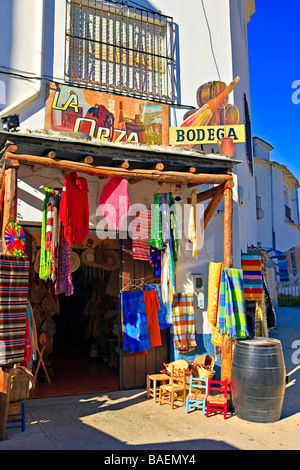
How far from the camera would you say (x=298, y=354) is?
11.6 metres

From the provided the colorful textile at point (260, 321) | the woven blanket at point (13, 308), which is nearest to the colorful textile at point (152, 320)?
the colorful textile at point (260, 321)

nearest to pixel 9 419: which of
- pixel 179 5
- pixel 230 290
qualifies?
pixel 230 290

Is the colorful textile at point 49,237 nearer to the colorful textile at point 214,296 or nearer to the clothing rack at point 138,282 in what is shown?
the clothing rack at point 138,282

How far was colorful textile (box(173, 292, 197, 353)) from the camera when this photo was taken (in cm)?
823

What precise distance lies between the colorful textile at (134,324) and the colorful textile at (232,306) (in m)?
1.47

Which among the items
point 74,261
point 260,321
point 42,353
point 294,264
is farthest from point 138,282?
point 294,264

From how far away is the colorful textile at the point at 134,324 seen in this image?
7.84m

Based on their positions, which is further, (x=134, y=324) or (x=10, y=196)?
(x=134, y=324)

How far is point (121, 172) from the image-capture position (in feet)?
22.5

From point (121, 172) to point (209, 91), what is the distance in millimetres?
3822

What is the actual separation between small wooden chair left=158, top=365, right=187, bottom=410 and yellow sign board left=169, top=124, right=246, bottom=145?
4529 mm

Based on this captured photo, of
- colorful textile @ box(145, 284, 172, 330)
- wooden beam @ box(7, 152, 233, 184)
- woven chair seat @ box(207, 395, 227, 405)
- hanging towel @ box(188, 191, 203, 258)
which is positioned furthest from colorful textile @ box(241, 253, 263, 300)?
woven chair seat @ box(207, 395, 227, 405)

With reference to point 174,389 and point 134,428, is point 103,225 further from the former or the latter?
point 134,428
